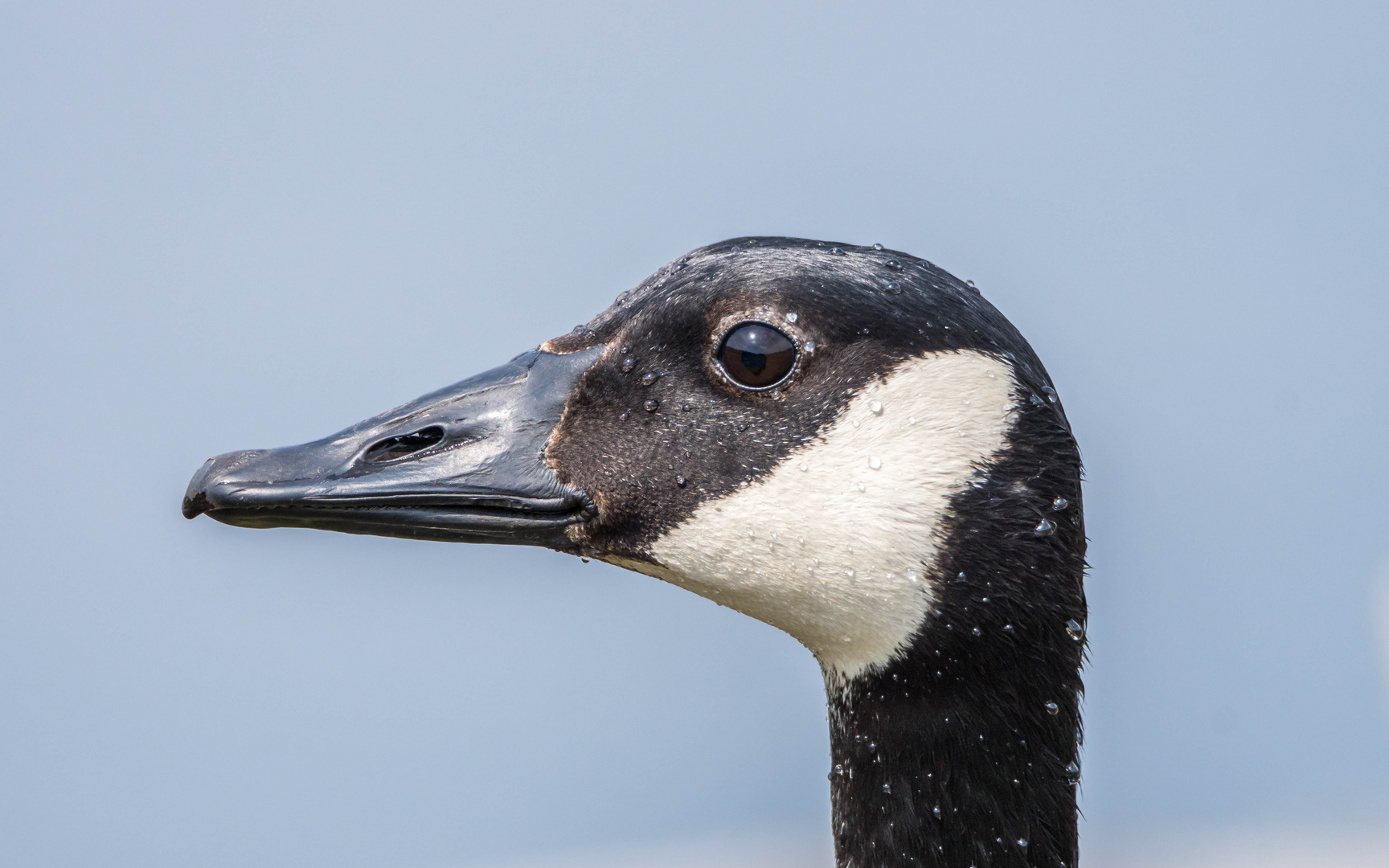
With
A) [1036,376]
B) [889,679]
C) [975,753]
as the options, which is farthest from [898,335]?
[975,753]

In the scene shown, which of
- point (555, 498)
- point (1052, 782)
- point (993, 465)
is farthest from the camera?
point (1052, 782)

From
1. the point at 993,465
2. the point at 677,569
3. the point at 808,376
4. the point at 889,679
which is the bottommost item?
the point at 889,679

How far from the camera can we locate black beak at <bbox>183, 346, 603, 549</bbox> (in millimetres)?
A: 1482

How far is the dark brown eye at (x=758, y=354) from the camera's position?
1484mm

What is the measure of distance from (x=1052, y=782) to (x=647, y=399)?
0.93 metres

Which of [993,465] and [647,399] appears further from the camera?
[647,399]

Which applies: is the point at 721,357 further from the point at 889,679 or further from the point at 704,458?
the point at 889,679

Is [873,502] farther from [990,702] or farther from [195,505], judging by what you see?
[195,505]

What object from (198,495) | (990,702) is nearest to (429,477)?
(198,495)

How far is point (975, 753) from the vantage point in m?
1.58

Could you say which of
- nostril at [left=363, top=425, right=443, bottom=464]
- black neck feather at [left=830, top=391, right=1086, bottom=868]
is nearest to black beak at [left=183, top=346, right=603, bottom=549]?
nostril at [left=363, top=425, right=443, bottom=464]

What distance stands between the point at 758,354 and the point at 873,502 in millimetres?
279

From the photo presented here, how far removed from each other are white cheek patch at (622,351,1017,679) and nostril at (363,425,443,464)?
0.43 m

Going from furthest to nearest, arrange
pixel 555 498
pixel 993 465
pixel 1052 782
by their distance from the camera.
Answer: pixel 1052 782 → pixel 555 498 → pixel 993 465
